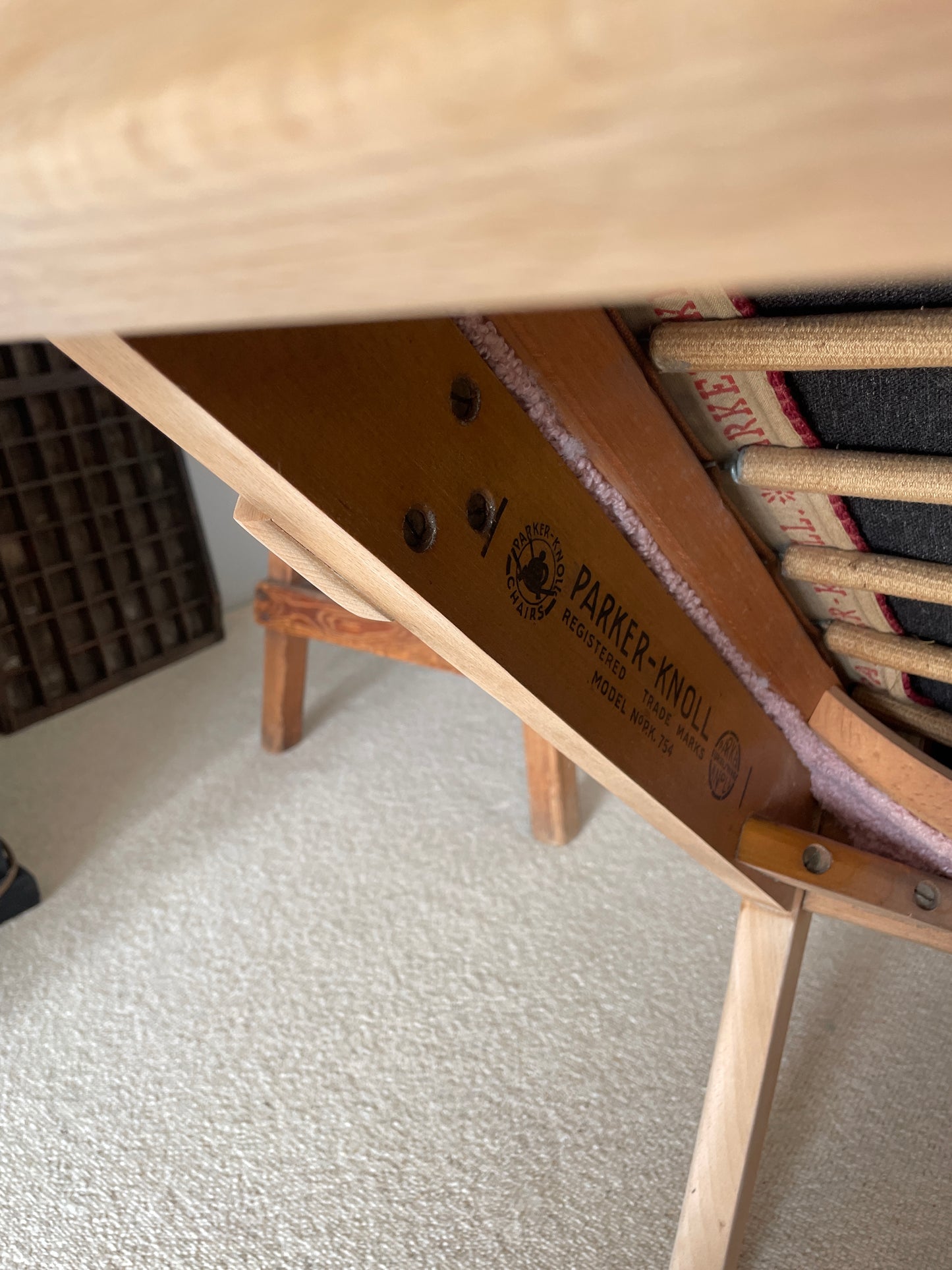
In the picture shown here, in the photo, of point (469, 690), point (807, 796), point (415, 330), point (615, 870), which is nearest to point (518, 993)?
point (615, 870)

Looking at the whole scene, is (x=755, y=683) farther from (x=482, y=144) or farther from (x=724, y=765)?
(x=482, y=144)

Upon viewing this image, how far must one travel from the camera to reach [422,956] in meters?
1.27

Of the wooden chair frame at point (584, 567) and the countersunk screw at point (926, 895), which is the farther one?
the countersunk screw at point (926, 895)

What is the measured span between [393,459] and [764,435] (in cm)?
26

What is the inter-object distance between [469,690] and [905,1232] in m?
1.18

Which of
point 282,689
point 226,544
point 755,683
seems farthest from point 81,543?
point 755,683

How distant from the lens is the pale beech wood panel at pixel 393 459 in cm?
34

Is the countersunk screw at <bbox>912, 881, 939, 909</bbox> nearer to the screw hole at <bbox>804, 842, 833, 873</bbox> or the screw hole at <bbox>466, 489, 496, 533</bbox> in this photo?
the screw hole at <bbox>804, 842, 833, 873</bbox>

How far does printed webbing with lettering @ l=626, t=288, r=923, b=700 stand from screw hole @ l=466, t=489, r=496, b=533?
128 millimetres

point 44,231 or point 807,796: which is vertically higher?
point 44,231

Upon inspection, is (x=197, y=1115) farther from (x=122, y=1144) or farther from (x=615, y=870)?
(x=615, y=870)

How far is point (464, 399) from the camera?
45cm

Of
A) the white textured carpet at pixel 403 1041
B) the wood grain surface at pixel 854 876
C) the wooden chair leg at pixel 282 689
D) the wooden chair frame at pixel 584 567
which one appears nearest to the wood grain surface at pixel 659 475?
the wooden chair frame at pixel 584 567

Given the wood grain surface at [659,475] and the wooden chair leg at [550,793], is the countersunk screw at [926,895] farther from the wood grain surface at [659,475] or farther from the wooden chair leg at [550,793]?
the wooden chair leg at [550,793]
